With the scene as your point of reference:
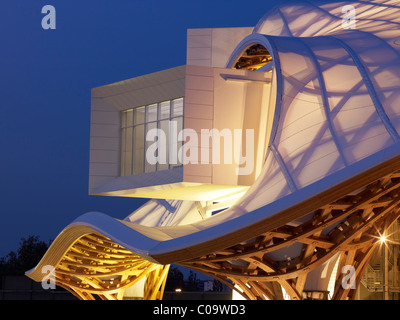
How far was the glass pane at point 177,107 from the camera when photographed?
34209mm

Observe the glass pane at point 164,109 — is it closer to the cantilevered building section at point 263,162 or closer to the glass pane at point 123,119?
the cantilevered building section at point 263,162

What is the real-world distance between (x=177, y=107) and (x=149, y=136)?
9.38ft

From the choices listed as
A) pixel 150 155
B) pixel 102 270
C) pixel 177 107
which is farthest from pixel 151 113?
pixel 102 270

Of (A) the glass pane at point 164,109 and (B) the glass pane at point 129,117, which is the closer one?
(A) the glass pane at point 164,109

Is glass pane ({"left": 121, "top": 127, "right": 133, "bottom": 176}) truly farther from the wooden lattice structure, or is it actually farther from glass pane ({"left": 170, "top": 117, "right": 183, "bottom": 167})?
the wooden lattice structure

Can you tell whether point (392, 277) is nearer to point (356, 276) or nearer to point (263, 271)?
point (356, 276)

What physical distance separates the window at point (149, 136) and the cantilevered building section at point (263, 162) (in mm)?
88

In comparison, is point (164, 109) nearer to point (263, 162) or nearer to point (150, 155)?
point (150, 155)

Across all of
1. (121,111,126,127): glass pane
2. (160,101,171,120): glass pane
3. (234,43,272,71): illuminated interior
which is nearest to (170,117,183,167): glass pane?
(160,101,171,120): glass pane

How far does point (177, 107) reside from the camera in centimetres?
3453

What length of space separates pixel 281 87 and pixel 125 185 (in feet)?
43.1

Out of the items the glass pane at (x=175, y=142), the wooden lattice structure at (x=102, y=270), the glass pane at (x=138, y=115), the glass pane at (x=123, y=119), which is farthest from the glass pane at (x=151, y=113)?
the wooden lattice structure at (x=102, y=270)
